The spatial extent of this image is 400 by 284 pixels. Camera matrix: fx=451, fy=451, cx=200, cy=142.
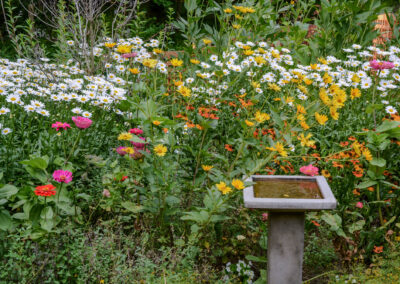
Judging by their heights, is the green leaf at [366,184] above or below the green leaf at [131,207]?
A: above

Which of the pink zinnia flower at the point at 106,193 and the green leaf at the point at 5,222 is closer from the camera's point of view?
the green leaf at the point at 5,222

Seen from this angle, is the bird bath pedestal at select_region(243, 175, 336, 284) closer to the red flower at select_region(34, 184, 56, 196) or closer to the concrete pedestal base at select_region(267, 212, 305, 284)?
the concrete pedestal base at select_region(267, 212, 305, 284)

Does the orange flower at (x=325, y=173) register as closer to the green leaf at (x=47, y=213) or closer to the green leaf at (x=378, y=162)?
the green leaf at (x=378, y=162)

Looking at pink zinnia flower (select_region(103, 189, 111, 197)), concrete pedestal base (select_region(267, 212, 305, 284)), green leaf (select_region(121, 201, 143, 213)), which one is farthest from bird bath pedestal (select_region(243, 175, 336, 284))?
pink zinnia flower (select_region(103, 189, 111, 197))

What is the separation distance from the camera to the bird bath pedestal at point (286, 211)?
6.08 ft

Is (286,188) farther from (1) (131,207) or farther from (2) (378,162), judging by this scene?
(1) (131,207)

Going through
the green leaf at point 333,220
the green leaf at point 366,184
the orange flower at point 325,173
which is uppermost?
the orange flower at point 325,173

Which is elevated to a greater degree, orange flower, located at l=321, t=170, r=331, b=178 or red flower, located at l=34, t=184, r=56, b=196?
red flower, located at l=34, t=184, r=56, b=196

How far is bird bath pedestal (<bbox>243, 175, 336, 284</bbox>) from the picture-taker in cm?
185

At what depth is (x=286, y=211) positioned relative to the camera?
1.94m

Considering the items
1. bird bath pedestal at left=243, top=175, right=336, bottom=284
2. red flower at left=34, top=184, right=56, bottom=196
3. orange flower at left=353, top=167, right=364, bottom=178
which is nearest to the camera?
bird bath pedestal at left=243, top=175, right=336, bottom=284

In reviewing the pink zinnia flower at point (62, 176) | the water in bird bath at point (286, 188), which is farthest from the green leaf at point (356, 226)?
the pink zinnia flower at point (62, 176)

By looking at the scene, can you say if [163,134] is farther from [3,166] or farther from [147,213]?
[3,166]

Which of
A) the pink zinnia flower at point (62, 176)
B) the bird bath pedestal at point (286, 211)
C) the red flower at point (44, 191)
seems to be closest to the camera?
the bird bath pedestal at point (286, 211)
